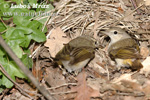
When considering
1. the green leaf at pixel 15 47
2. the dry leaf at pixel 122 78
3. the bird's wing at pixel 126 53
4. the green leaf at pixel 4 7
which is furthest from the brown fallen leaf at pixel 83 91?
the green leaf at pixel 4 7

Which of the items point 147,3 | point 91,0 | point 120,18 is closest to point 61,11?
point 91,0

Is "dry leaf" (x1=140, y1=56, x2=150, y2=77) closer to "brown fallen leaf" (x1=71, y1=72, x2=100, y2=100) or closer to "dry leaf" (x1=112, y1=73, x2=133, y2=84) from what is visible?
"dry leaf" (x1=112, y1=73, x2=133, y2=84)

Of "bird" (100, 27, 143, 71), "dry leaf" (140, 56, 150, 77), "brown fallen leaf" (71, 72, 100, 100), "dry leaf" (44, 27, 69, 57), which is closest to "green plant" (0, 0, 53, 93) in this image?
"dry leaf" (44, 27, 69, 57)

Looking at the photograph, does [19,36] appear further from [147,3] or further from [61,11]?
[147,3]

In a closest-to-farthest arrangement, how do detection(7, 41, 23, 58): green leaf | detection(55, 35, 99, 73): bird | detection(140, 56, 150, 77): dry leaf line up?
detection(7, 41, 23, 58): green leaf < detection(55, 35, 99, 73): bird < detection(140, 56, 150, 77): dry leaf

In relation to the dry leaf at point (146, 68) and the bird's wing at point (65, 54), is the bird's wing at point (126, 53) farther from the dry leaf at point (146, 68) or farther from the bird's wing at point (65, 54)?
the bird's wing at point (65, 54)

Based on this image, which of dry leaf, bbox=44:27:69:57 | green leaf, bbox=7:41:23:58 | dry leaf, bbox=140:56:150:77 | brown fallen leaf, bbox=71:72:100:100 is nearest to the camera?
brown fallen leaf, bbox=71:72:100:100

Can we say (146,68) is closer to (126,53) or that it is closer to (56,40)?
(126,53)

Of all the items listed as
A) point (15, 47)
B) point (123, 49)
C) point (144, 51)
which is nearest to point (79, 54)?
point (123, 49)
